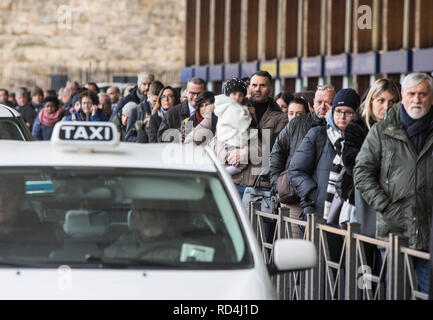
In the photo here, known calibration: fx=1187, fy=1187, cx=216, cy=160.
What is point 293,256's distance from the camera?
524cm

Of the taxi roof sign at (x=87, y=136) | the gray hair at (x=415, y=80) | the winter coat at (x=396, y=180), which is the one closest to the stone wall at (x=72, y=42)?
the gray hair at (x=415, y=80)

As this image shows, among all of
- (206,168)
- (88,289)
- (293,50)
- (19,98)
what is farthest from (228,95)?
(293,50)

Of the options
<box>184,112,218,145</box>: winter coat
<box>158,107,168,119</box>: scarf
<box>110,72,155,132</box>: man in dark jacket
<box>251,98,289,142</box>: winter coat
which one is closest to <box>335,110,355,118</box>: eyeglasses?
<box>251,98,289,142</box>: winter coat

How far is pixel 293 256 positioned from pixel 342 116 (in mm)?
3681

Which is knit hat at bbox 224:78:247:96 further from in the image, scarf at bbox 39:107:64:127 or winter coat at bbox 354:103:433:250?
scarf at bbox 39:107:64:127

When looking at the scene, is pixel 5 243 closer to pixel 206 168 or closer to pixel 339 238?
pixel 206 168

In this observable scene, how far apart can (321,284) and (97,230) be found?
2.87 meters

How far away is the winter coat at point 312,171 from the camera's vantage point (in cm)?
910

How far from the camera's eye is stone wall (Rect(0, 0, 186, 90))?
64.0 m

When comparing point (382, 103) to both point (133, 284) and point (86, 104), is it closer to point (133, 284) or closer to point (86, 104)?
point (133, 284)

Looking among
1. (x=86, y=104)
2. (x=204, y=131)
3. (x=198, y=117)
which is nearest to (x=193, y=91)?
(x=198, y=117)

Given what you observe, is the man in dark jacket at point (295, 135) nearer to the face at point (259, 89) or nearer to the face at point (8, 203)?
the face at point (259, 89)

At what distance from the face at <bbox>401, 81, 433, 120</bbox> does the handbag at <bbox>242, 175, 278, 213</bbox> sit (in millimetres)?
3035

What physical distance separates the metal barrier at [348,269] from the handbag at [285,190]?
729 mm
